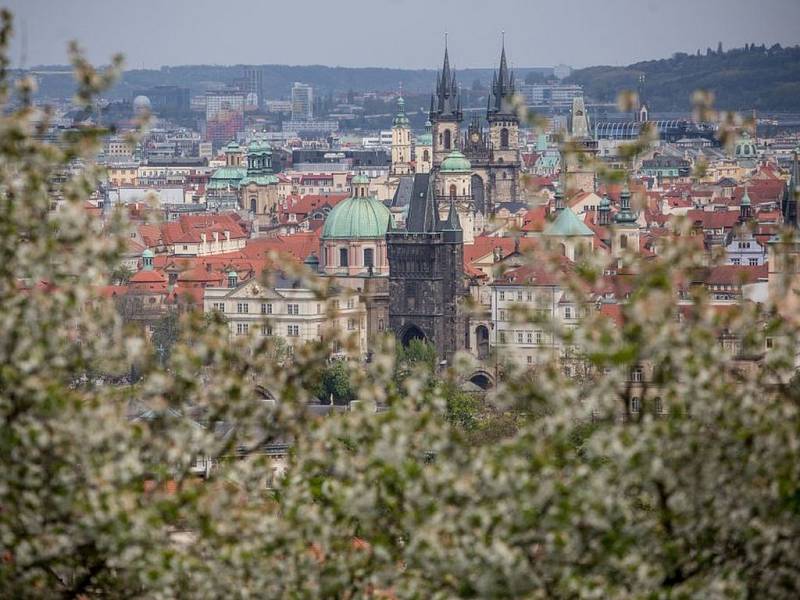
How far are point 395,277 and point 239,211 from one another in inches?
2406

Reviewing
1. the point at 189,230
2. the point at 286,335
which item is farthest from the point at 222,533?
the point at 189,230

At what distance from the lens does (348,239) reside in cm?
9100

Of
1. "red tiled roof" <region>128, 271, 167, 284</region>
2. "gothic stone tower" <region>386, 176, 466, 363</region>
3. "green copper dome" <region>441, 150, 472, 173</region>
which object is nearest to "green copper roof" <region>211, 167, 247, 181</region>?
"green copper dome" <region>441, 150, 472, 173</region>

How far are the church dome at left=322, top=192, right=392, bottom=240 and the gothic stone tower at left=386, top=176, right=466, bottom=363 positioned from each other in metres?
4.97

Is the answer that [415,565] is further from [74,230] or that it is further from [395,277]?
[395,277]

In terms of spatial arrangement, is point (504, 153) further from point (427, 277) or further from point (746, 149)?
point (427, 277)

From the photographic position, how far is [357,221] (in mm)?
91438

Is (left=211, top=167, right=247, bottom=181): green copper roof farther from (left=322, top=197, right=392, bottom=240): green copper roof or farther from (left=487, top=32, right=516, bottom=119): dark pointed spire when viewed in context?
(left=322, top=197, right=392, bottom=240): green copper roof

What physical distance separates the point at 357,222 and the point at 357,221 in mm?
37

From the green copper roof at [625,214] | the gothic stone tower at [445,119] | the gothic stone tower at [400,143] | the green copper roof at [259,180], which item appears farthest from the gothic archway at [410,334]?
the gothic stone tower at [400,143]

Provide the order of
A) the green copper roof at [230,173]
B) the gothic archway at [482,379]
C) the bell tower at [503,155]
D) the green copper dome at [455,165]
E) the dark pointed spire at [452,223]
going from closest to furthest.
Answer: the gothic archway at [482,379] < the dark pointed spire at [452,223] < the green copper dome at [455,165] < the bell tower at [503,155] < the green copper roof at [230,173]

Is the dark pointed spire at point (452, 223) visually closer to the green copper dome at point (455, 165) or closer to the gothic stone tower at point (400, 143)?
the green copper dome at point (455, 165)

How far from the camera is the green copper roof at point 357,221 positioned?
91.1 meters

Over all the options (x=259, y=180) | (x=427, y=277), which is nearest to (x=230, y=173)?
(x=259, y=180)
